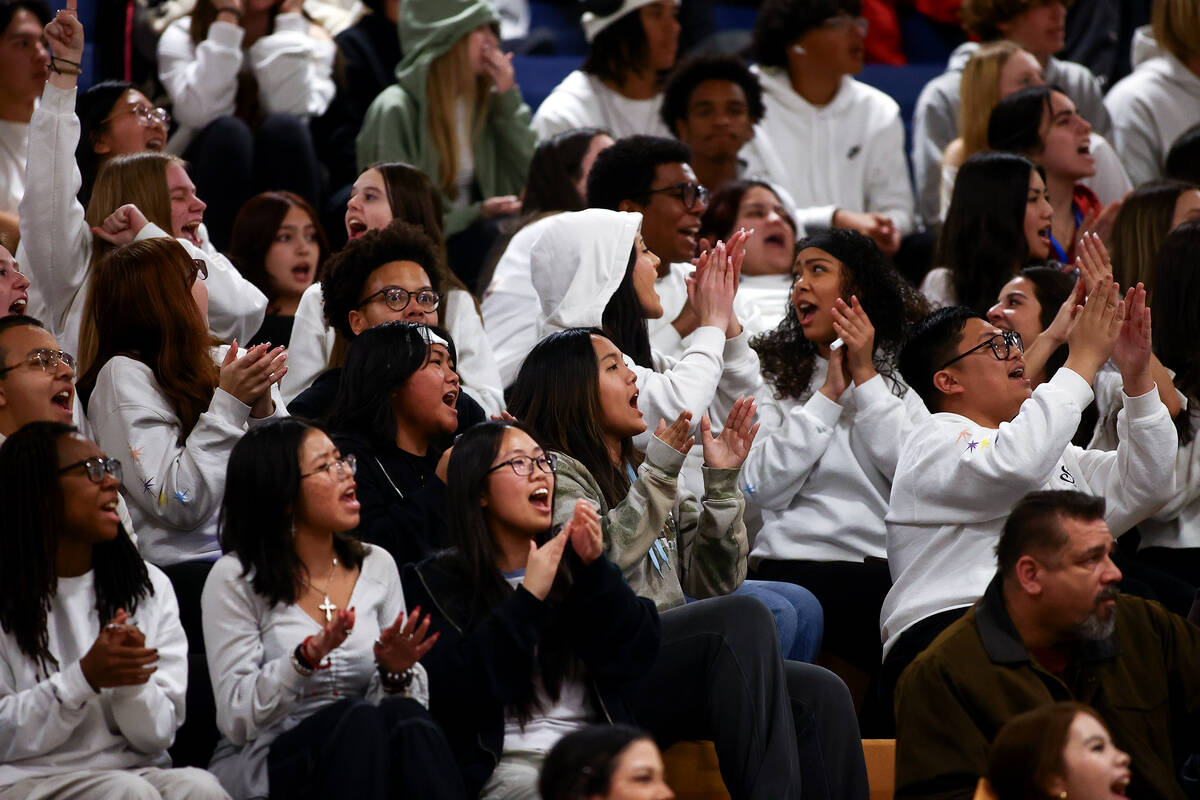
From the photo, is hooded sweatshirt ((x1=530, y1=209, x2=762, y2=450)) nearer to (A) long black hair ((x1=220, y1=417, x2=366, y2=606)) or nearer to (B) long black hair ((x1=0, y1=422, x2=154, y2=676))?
(A) long black hair ((x1=220, y1=417, x2=366, y2=606))

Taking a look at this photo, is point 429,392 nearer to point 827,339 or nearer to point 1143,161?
point 827,339

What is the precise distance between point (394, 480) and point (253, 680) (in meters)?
0.83

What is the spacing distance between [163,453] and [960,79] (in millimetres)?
4379

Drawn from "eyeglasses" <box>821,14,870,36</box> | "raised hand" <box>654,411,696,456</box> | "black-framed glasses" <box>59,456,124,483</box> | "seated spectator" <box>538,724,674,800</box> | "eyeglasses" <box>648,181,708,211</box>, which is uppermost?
"eyeglasses" <box>821,14,870,36</box>

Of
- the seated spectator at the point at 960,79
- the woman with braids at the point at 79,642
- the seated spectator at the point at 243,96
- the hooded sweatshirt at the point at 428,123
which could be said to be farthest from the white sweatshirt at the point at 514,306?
the seated spectator at the point at 960,79

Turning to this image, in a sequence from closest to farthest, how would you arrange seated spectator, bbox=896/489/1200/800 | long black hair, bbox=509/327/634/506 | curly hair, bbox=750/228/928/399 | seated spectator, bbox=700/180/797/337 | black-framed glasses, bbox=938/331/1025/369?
seated spectator, bbox=896/489/1200/800, long black hair, bbox=509/327/634/506, black-framed glasses, bbox=938/331/1025/369, curly hair, bbox=750/228/928/399, seated spectator, bbox=700/180/797/337

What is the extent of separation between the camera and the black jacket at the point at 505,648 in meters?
3.06

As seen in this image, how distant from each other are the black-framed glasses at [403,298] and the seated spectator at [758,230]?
5.09 feet

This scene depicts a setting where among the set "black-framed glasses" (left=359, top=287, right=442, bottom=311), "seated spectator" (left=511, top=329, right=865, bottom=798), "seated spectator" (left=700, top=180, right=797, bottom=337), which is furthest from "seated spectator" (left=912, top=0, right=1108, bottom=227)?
"seated spectator" (left=511, top=329, right=865, bottom=798)

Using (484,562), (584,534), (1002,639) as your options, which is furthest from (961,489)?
(484,562)

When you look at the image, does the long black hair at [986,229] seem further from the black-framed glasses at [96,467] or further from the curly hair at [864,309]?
the black-framed glasses at [96,467]

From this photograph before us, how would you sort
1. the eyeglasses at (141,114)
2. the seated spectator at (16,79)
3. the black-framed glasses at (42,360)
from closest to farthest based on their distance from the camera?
the black-framed glasses at (42,360) < the eyeglasses at (141,114) < the seated spectator at (16,79)

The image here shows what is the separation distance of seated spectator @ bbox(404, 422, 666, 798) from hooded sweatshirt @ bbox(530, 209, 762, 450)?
0.95 metres

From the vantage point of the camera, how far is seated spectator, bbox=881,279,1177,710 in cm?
365
